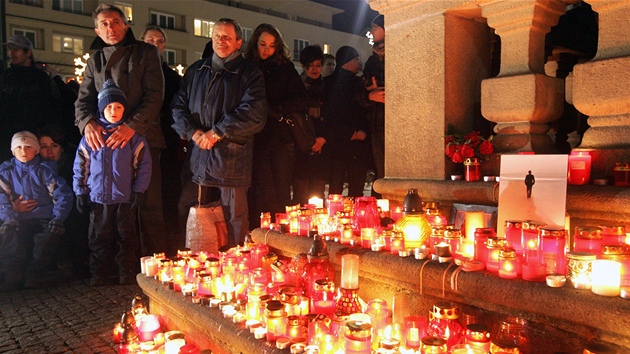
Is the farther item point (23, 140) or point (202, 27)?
point (202, 27)

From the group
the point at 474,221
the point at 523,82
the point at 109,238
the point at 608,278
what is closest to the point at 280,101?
the point at 109,238

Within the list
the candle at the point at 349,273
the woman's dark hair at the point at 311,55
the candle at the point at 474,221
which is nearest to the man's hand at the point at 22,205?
the woman's dark hair at the point at 311,55

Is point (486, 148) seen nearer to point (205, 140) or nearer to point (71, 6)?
point (205, 140)

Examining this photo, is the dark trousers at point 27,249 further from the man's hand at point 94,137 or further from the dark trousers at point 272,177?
the dark trousers at point 272,177

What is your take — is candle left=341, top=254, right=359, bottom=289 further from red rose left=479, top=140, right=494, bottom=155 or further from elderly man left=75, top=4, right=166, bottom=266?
elderly man left=75, top=4, right=166, bottom=266

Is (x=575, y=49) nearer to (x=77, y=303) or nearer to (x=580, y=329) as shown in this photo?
(x=580, y=329)

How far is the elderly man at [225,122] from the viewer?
4391mm

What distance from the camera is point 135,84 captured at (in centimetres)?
496

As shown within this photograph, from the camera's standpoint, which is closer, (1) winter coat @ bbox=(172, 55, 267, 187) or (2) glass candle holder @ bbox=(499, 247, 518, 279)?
(2) glass candle holder @ bbox=(499, 247, 518, 279)

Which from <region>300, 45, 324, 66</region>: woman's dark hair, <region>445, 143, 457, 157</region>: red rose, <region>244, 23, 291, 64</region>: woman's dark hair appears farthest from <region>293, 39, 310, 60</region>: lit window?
<region>445, 143, 457, 157</region>: red rose

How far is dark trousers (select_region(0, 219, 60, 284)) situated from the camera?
476 cm

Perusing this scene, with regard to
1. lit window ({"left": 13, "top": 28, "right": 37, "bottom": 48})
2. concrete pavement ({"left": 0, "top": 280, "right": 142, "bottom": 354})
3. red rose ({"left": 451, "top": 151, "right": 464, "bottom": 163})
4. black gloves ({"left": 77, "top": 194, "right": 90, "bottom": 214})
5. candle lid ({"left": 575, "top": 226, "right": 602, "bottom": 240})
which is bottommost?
concrete pavement ({"left": 0, "top": 280, "right": 142, "bottom": 354})

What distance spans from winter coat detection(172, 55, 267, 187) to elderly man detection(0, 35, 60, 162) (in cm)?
205

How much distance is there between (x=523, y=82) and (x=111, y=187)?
11.9 feet
